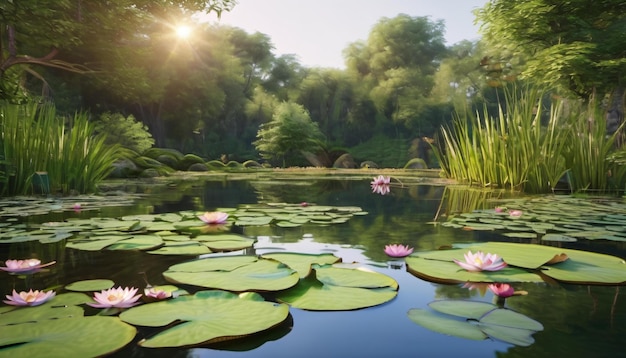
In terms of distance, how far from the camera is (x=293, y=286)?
1.37 m

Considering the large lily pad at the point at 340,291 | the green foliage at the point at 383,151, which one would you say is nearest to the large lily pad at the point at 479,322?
the large lily pad at the point at 340,291

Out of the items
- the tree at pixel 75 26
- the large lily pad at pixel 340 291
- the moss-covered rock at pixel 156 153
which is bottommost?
the large lily pad at pixel 340 291

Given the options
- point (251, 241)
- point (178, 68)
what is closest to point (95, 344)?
point (251, 241)

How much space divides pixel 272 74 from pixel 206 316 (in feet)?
111

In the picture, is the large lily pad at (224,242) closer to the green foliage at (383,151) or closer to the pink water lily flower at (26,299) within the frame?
the pink water lily flower at (26,299)

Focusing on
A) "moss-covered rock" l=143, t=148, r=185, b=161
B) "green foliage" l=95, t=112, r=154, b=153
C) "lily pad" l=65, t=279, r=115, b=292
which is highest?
"green foliage" l=95, t=112, r=154, b=153

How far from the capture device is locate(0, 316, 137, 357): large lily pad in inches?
35.0

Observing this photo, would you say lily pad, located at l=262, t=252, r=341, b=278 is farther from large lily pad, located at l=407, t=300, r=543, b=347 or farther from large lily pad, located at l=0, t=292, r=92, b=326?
large lily pad, located at l=0, t=292, r=92, b=326

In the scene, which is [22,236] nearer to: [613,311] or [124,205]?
[124,205]

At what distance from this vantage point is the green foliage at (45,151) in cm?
427

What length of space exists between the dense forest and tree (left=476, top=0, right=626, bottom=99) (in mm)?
33

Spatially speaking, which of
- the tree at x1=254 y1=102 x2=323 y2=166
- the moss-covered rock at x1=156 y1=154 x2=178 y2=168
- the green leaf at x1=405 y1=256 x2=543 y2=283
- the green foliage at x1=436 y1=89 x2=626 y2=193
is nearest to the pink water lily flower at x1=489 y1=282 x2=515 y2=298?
Result: the green leaf at x1=405 y1=256 x2=543 y2=283

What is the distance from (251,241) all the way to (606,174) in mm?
4956

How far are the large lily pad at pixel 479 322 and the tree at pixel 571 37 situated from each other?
8563mm
